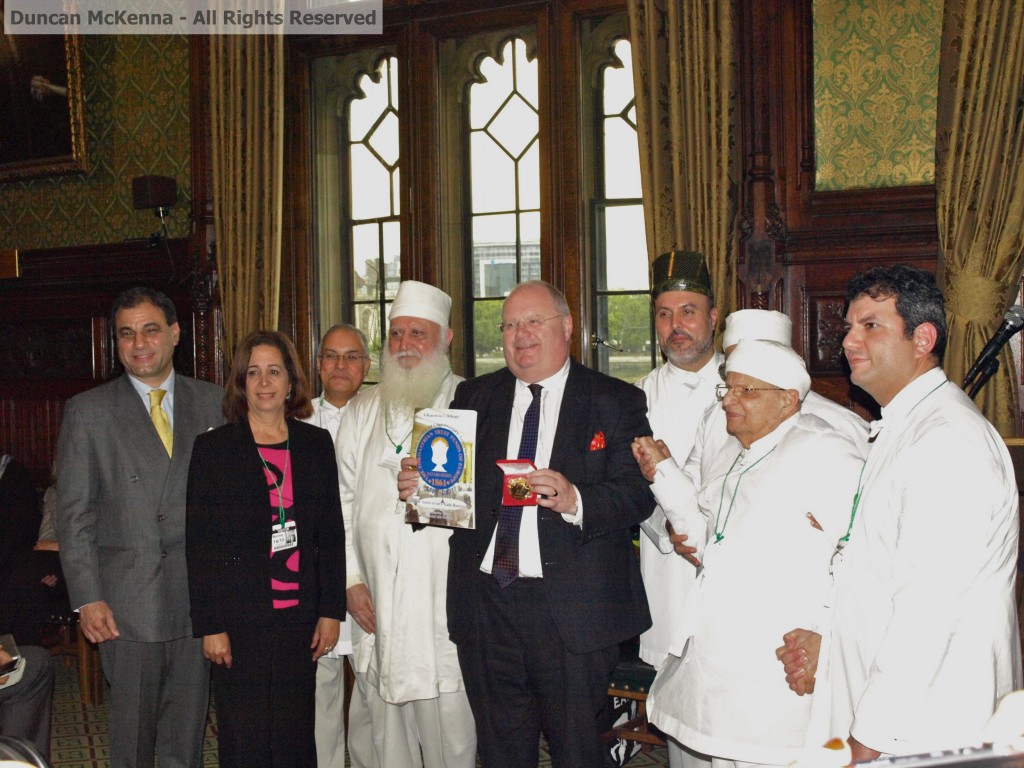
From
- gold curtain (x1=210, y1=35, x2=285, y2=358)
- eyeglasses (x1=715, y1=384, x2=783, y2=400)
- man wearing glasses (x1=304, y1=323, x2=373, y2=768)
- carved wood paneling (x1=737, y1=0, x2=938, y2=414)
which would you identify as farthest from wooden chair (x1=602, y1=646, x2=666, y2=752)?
gold curtain (x1=210, y1=35, x2=285, y2=358)

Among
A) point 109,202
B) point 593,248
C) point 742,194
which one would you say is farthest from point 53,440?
Answer: point 742,194

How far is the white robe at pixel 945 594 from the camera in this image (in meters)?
1.91

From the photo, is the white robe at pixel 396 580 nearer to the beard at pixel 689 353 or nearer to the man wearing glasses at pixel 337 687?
the man wearing glasses at pixel 337 687

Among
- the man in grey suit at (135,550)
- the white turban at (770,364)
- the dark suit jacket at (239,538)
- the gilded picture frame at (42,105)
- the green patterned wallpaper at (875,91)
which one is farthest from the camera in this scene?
the gilded picture frame at (42,105)

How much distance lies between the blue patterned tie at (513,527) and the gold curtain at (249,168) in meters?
3.50

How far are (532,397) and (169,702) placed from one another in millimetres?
1515

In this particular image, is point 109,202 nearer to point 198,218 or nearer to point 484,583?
point 198,218

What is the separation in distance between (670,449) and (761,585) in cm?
121

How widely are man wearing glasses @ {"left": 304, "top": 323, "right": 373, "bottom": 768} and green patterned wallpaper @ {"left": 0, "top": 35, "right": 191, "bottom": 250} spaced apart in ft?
9.16

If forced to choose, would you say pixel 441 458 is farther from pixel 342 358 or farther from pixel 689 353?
pixel 342 358

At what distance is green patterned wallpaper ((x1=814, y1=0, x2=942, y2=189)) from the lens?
15.4ft

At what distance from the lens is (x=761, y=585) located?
2.39 metres

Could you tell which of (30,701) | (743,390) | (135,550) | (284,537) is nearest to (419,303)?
(284,537)

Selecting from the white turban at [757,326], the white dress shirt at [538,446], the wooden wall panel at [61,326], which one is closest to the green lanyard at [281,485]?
the white dress shirt at [538,446]
